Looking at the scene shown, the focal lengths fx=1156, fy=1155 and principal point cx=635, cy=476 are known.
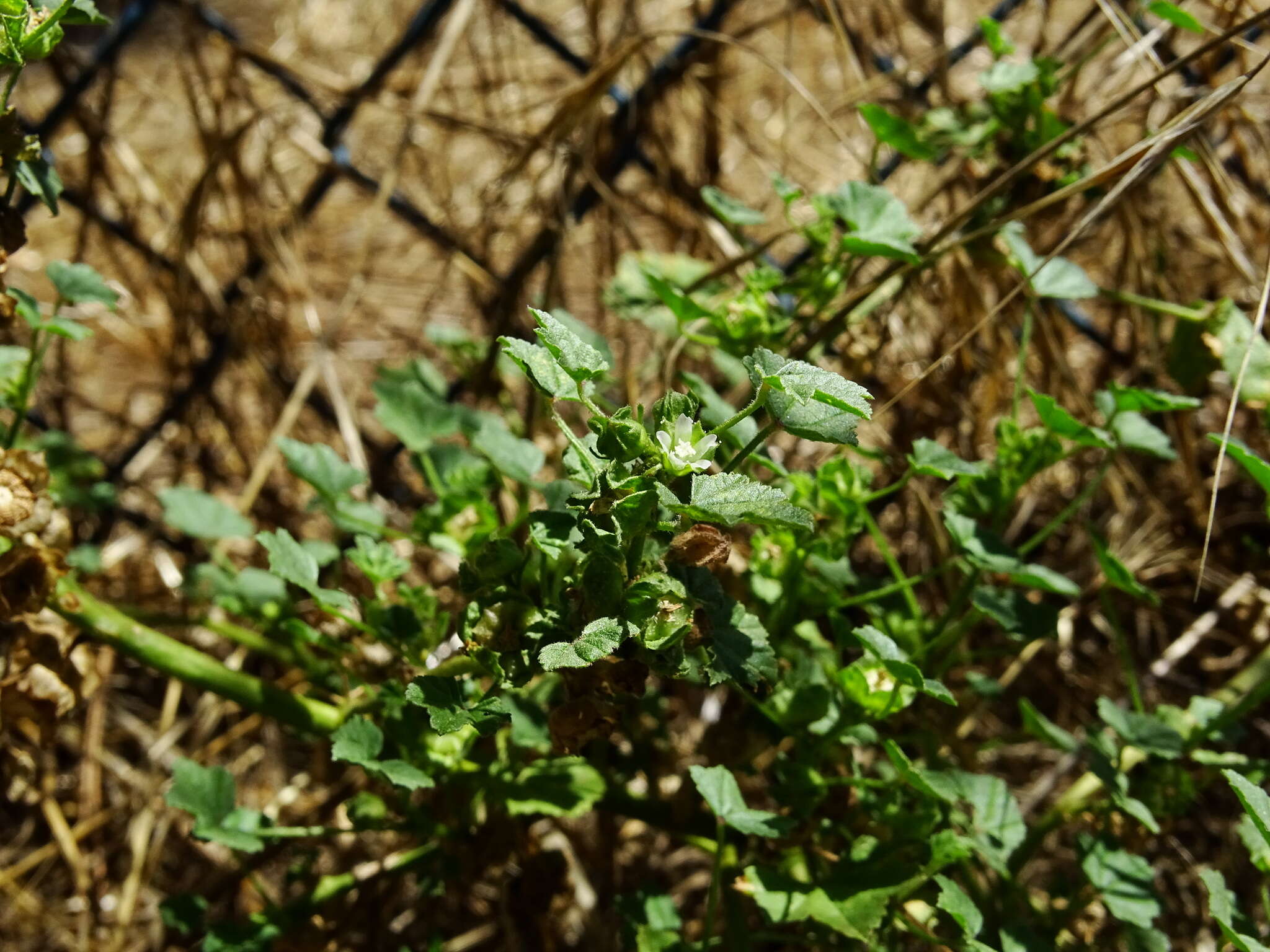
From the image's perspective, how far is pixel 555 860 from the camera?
1270mm

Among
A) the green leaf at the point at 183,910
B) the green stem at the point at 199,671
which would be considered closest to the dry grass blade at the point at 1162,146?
the green stem at the point at 199,671

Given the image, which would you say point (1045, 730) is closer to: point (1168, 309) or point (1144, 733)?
point (1144, 733)

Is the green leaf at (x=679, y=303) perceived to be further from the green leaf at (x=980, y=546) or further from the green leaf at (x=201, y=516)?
the green leaf at (x=201, y=516)

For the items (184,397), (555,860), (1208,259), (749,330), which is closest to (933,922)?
(555,860)

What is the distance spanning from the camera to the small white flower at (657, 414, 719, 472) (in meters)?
0.77

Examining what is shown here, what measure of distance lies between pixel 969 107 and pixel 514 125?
99 centimetres

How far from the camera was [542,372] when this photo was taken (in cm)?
78

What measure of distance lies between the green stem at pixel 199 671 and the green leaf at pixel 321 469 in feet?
0.66

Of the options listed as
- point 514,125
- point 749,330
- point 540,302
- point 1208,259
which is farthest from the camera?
point 514,125

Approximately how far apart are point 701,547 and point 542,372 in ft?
0.54

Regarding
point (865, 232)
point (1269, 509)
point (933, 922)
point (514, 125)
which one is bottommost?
point (933, 922)

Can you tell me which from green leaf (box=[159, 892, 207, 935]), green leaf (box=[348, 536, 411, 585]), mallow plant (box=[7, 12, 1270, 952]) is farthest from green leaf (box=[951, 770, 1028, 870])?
green leaf (box=[159, 892, 207, 935])

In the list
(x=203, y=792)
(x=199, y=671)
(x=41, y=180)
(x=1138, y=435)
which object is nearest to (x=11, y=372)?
(x=41, y=180)

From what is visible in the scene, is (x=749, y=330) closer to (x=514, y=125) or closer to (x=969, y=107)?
(x=969, y=107)
